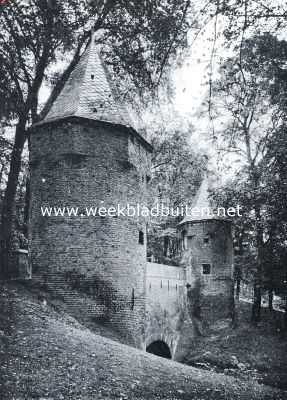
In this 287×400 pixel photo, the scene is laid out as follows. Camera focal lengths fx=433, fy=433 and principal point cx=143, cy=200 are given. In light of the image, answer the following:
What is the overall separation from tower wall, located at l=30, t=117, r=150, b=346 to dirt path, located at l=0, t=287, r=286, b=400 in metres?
2.00

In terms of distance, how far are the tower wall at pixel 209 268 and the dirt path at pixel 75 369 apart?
12103 mm

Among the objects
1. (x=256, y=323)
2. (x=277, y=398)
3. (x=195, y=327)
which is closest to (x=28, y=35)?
(x=277, y=398)

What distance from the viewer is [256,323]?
75.7ft

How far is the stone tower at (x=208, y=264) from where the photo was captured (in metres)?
22.6

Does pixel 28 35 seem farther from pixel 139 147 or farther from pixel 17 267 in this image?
pixel 17 267

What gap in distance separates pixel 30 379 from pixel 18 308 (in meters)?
3.57

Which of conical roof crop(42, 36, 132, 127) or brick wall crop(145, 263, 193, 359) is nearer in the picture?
conical roof crop(42, 36, 132, 127)

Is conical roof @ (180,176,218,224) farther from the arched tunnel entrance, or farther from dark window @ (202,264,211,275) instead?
the arched tunnel entrance

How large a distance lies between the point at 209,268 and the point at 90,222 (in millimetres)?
12143

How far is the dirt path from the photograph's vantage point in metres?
6.12

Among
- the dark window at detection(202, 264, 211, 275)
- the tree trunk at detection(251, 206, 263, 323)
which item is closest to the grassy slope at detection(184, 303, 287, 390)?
the tree trunk at detection(251, 206, 263, 323)

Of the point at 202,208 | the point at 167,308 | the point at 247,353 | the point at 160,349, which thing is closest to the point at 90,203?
the point at 167,308

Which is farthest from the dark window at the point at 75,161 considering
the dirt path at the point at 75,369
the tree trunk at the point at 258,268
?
the tree trunk at the point at 258,268

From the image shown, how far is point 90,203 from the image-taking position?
1252 centimetres
